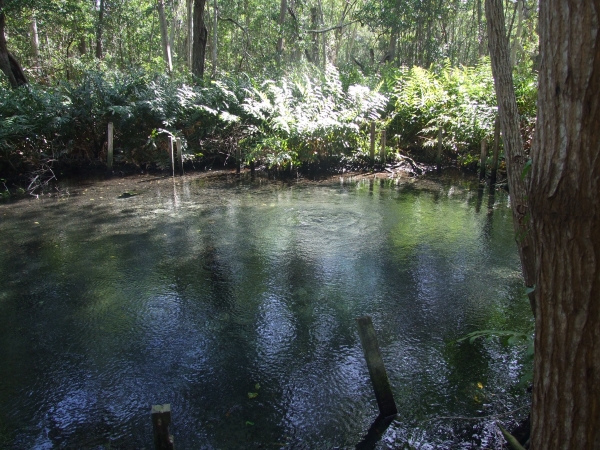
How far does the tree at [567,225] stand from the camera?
2.07 m

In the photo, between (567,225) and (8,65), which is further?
(8,65)

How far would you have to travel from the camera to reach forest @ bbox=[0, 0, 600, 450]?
2217 millimetres

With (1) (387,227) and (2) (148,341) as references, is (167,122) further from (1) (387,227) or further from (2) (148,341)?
(2) (148,341)

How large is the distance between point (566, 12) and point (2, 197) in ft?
50.0

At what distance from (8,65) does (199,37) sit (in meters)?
7.48

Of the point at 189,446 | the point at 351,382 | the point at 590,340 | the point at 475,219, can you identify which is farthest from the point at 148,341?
the point at 475,219

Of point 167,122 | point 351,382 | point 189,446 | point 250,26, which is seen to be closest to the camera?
point 189,446

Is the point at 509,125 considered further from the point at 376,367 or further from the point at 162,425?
the point at 162,425

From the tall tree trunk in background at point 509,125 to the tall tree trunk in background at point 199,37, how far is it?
56.3ft

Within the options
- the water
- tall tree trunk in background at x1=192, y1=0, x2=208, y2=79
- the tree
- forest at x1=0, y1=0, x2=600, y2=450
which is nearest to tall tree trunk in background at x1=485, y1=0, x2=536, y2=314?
forest at x1=0, y1=0, x2=600, y2=450

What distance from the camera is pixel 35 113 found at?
1591 cm

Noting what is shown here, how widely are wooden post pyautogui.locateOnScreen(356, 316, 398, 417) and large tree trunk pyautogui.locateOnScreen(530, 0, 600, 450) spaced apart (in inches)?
80.5

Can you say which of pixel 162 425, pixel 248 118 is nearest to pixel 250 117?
pixel 248 118

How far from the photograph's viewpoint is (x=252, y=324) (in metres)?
6.55
